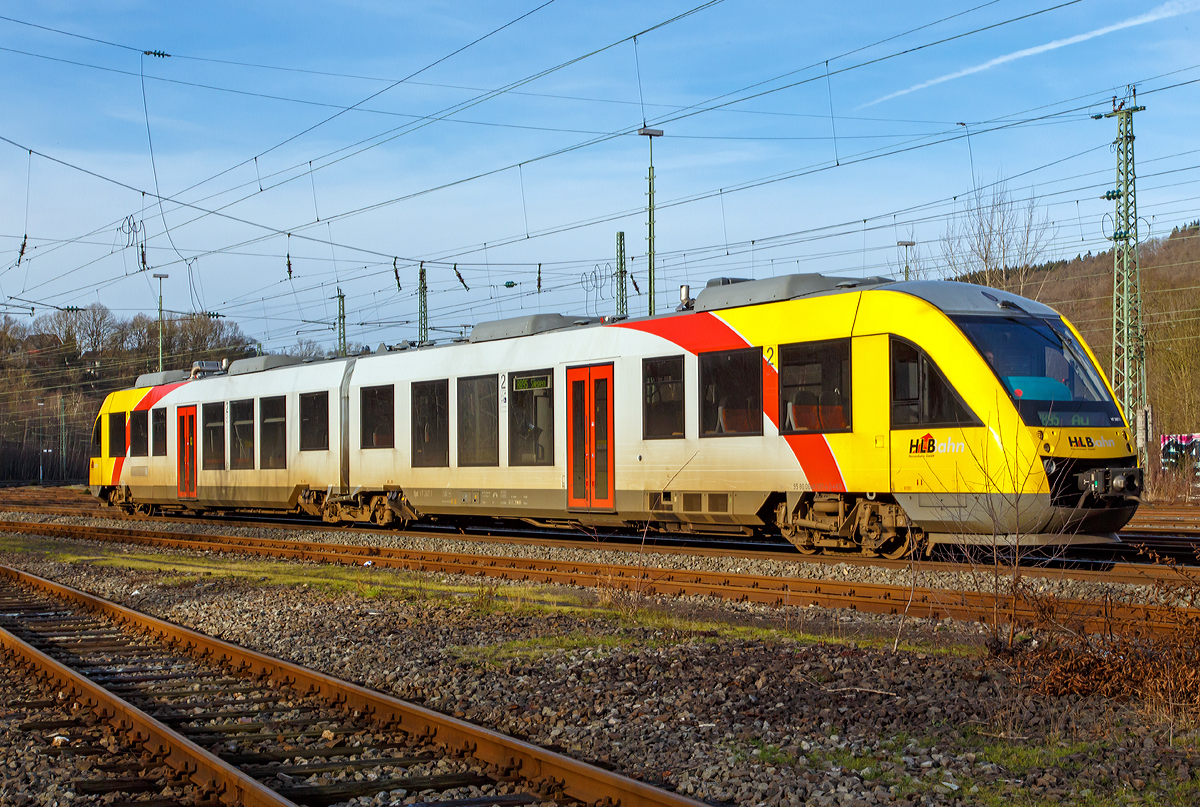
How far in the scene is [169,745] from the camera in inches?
229

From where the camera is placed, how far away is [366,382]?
67.2 feet

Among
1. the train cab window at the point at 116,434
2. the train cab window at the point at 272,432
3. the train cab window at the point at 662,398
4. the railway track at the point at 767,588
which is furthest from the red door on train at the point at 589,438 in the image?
the train cab window at the point at 116,434

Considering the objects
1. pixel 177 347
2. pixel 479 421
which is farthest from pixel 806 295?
pixel 177 347

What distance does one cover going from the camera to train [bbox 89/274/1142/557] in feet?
38.0

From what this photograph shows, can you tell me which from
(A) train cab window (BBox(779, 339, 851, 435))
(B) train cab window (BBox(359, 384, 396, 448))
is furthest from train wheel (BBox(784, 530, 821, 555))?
(B) train cab window (BBox(359, 384, 396, 448))

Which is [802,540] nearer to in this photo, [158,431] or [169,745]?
[169,745]

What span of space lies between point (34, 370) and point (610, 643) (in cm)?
6840

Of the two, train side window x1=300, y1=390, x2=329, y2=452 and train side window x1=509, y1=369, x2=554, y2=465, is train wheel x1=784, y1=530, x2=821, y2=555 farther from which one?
train side window x1=300, y1=390, x2=329, y2=452

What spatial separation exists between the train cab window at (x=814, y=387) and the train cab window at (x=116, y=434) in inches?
839

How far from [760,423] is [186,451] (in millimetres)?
17157

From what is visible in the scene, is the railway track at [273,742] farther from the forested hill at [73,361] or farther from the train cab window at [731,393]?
the forested hill at [73,361]

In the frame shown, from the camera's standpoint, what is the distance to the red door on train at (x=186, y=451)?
25609 mm

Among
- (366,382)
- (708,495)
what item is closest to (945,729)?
(708,495)

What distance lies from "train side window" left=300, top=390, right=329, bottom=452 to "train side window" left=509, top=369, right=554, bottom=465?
19.0 ft
